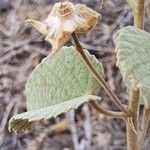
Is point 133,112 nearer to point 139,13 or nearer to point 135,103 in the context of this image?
point 135,103

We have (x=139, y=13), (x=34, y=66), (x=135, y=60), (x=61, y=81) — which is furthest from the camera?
(x=34, y=66)

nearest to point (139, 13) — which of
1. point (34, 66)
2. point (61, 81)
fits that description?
point (61, 81)

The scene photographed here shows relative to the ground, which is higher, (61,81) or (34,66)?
(61,81)

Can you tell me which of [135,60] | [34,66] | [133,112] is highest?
[135,60]

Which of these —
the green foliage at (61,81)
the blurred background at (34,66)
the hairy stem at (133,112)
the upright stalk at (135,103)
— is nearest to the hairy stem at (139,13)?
the upright stalk at (135,103)

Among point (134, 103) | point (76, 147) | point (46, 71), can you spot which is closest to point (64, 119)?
point (76, 147)

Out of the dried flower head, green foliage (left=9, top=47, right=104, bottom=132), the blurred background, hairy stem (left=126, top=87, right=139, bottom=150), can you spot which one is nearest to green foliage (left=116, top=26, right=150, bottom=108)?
the dried flower head

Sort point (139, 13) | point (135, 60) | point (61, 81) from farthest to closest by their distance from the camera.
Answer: point (61, 81), point (139, 13), point (135, 60)

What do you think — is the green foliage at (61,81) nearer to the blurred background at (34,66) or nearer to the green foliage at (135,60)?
the green foliage at (135,60)

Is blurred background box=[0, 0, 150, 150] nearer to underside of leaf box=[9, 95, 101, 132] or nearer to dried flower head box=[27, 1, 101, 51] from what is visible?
underside of leaf box=[9, 95, 101, 132]
